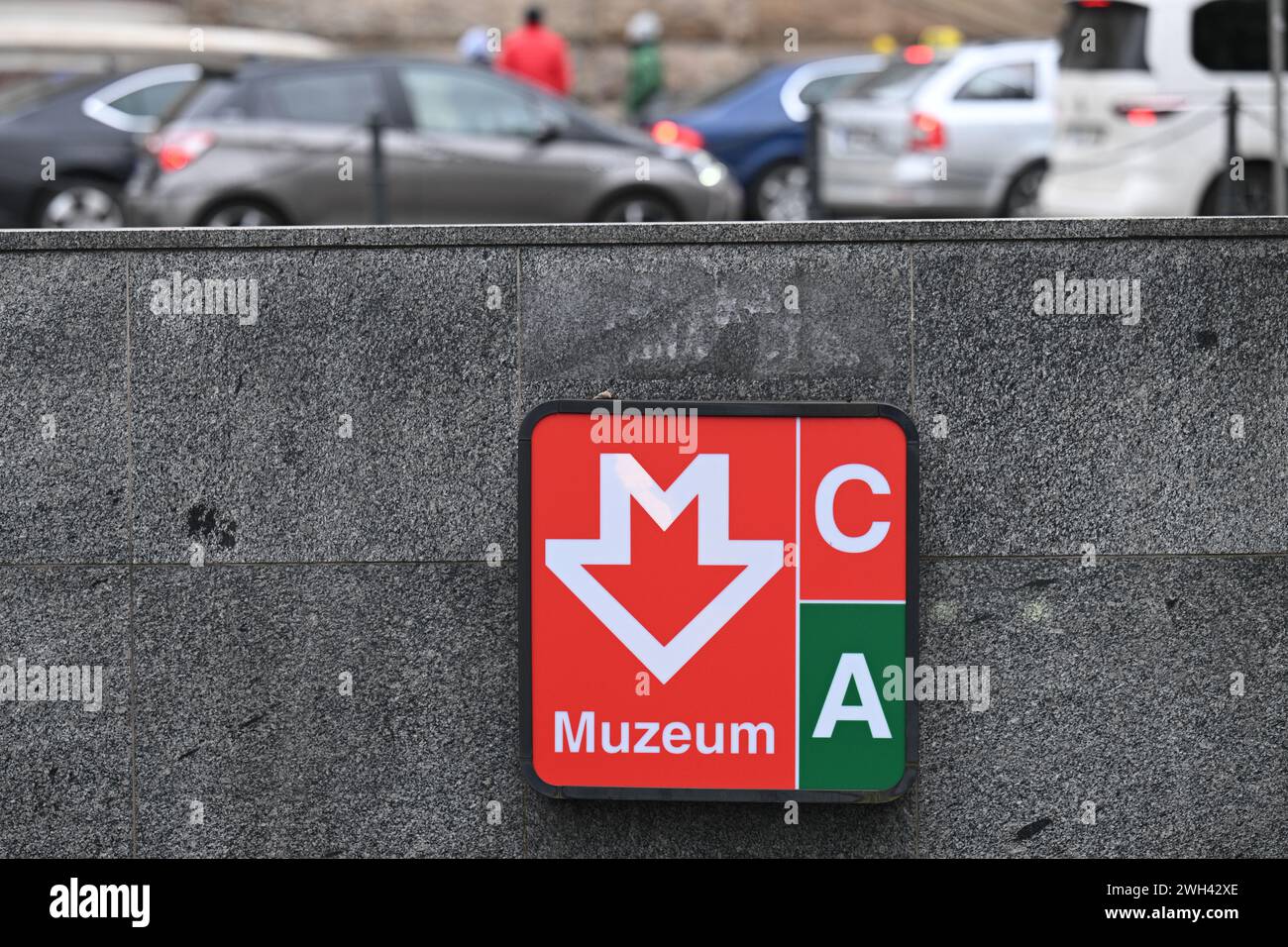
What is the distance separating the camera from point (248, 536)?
4.71 m

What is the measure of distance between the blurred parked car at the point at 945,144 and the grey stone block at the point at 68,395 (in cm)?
1052

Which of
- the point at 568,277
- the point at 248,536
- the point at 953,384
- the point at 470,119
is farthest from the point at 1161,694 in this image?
the point at 470,119

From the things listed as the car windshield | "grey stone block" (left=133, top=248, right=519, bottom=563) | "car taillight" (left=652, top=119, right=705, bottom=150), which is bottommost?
"grey stone block" (left=133, top=248, right=519, bottom=563)

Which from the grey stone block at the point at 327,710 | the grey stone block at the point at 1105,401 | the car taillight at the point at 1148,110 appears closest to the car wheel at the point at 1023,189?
the car taillight at the point at 1148,110

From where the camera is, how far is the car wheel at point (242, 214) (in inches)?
498

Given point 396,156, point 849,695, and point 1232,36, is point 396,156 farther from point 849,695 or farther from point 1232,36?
point 849,695

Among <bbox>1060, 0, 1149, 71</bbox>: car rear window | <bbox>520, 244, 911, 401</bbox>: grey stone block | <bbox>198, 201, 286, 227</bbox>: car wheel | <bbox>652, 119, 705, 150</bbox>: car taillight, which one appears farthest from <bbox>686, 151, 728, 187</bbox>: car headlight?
<bbox>520, 244, 911, 401</bbox>: grey stone block

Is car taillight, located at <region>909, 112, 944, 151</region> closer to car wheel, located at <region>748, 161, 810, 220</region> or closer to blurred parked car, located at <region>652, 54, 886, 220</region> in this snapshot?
blurred parked car, located at <region>652, 54, 886, 220</region>

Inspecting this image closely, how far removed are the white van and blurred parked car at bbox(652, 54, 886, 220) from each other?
3602 mm

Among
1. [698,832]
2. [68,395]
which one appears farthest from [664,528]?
[68,395]

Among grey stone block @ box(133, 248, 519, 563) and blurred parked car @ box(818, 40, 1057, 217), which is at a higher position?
blurred parked car @ box(818, 40, 1057, 217)

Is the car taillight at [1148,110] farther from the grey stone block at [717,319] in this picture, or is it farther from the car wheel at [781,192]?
the grey stone block at [717,319]

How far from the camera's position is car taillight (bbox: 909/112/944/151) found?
582 inches

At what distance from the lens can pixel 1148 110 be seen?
40.2 ft
